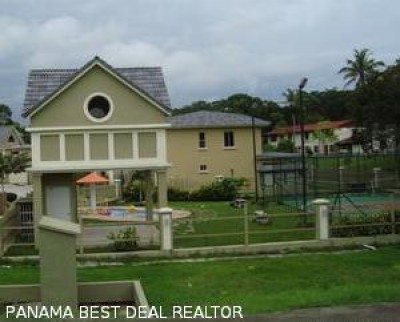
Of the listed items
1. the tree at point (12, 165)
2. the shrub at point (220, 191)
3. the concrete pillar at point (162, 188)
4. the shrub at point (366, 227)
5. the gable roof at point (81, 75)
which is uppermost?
the gable roof at point (81, 75)

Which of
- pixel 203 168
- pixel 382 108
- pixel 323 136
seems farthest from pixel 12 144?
pixel 382 108

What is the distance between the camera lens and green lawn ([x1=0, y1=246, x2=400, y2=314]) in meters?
11.2

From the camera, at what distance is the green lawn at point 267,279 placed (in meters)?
11.2

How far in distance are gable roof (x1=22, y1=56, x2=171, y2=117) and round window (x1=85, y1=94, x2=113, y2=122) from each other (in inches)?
35.0

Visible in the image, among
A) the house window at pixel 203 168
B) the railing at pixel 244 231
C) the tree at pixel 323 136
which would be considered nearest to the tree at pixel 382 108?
the house window at pixel 203 168

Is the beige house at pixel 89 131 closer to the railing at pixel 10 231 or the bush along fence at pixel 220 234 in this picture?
the railing at pixel 10 231

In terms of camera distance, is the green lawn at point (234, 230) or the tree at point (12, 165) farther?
the tree at point (12, 165)

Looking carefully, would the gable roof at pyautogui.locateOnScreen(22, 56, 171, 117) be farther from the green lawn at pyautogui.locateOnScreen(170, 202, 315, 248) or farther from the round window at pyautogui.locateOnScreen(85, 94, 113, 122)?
the green lawn at pyautogui.locateOnScreen(170, 202, 315, 248)

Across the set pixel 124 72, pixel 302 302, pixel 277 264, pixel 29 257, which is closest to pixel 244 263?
pixel 277 264

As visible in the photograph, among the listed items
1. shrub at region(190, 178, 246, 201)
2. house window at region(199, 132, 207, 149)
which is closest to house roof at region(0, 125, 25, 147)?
house window at region(199, 132, 207, 149)

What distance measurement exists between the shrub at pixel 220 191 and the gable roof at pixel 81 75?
23.8 metres

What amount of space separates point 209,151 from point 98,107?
3059cm

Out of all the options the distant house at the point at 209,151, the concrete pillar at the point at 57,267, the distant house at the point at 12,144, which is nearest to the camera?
the concrete pillar at the point at 57,267

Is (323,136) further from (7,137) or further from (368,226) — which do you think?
(368,226)
